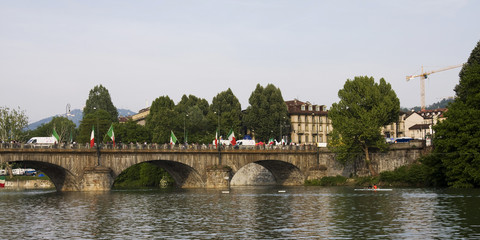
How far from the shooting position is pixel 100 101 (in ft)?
606

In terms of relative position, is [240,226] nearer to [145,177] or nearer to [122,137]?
[145,177]

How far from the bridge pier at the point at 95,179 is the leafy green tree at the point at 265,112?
65251 mm

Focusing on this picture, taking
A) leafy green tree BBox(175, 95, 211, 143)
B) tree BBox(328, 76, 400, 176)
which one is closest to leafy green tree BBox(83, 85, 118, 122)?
leafy green tree BBox(175, 95, 211, 143)

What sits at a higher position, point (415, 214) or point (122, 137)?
point (122, 137)

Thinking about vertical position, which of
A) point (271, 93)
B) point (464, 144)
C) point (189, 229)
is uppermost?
point (271, 93)

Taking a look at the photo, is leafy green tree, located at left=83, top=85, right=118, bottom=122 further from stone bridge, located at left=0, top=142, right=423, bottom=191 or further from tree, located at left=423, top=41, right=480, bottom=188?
tree, located at left=423, top=41, right=480, bottom=188

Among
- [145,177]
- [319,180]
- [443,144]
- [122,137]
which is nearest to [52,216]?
[443,144]

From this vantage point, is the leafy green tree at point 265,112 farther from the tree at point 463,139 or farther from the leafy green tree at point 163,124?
the tree at point 463,139

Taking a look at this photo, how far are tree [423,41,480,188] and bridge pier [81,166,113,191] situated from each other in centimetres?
4644

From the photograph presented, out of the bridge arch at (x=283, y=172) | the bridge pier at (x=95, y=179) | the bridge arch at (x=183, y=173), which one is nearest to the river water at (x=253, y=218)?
the bridge pier at (x=95, y=179)

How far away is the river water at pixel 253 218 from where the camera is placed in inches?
1641

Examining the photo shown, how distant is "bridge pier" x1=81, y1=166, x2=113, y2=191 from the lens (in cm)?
8906

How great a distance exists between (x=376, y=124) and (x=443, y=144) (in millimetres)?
25527

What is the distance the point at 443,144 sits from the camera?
82.6 m
